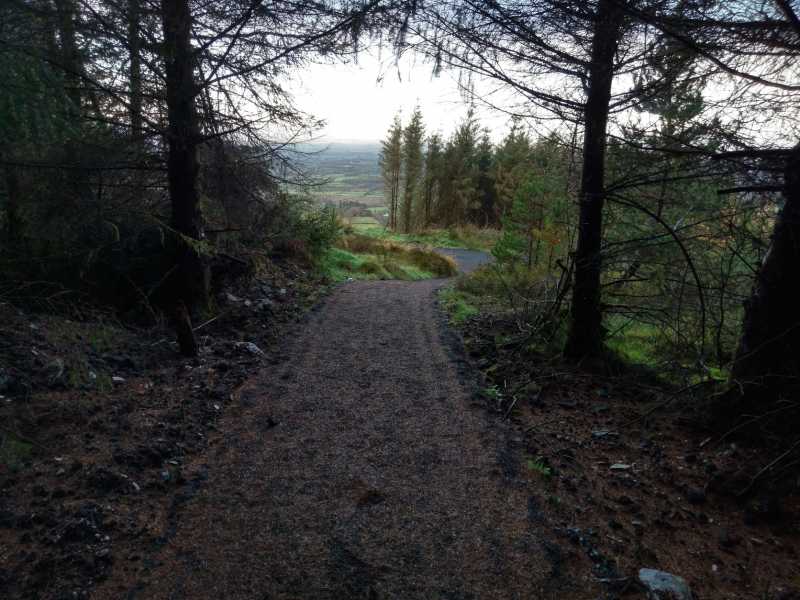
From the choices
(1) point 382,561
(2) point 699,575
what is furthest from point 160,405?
(2) point 699,575

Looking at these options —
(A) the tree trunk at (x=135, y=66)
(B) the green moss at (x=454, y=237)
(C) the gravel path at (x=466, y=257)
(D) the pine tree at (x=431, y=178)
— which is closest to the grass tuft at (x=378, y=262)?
(C) the gravel path at (x=466, y=257)

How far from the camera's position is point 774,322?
3.98 m

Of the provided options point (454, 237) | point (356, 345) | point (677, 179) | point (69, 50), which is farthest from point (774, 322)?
point (454, 237)

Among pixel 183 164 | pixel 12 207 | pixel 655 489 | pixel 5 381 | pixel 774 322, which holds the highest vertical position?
pixel 183 164

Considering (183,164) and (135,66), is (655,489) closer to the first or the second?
(183,164)

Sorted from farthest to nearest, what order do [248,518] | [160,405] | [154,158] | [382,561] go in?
[154,158]
[160,405]
[248,518]
[382,561]

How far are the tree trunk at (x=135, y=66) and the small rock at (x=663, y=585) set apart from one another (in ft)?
21.4

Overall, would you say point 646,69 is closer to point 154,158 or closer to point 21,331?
point 154,158

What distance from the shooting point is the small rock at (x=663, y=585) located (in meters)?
2.66

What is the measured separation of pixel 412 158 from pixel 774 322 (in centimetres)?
3252

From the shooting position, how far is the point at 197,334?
6.47 meters

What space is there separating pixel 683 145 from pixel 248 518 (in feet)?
13.6

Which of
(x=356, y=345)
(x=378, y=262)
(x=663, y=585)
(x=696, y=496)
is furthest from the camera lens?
(x=378, y=262)

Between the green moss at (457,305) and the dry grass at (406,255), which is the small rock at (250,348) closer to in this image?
the green moss at (457,305)
